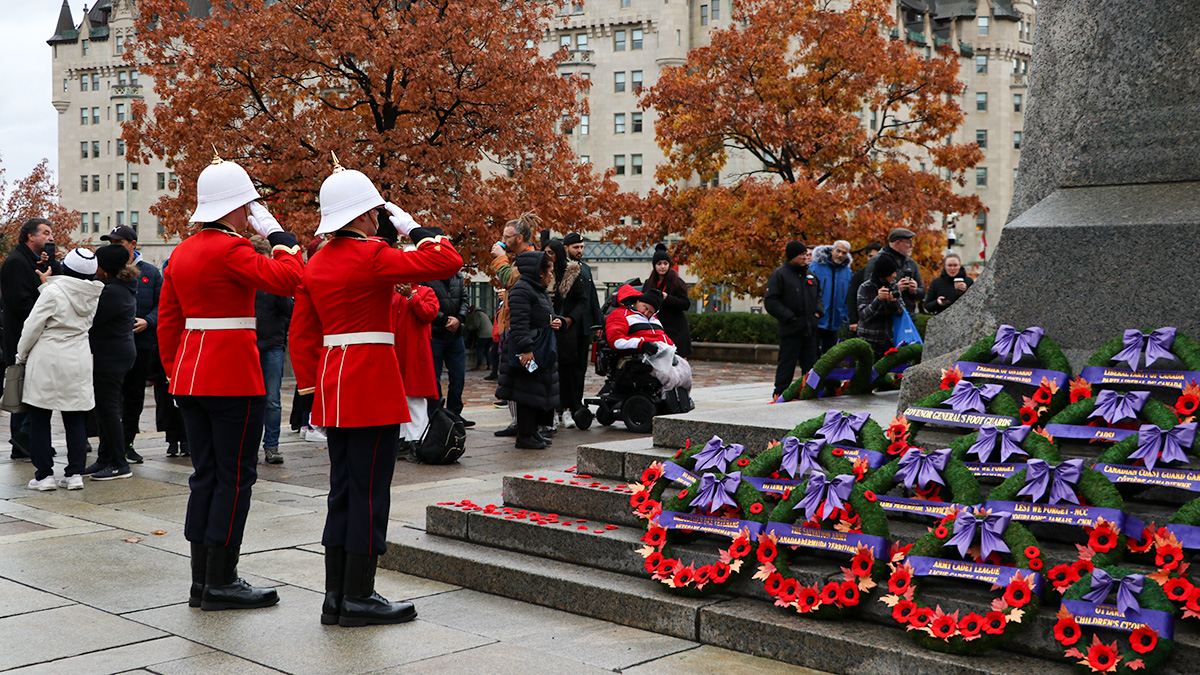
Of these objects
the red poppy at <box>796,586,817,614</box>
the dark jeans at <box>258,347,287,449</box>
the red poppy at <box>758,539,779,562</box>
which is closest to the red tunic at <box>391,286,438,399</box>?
the dark jeans at <box>258,347,287,449</box>

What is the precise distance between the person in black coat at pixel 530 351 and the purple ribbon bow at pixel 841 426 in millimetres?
5033

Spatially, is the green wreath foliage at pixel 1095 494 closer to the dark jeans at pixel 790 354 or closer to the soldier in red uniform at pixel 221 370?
the soldier in red uniform at pixel 221 370

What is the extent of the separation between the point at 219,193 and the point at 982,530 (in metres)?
3.83

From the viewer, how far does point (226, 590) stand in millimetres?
5297

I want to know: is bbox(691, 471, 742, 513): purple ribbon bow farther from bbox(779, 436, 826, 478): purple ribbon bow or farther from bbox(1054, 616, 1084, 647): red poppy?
bbox(1054, 616, 1084, 647): red poppy

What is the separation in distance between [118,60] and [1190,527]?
87585 mm

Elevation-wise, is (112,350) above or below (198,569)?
above

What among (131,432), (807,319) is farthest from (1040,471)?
(131,432)

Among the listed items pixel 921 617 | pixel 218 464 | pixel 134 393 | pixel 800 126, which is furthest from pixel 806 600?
pixel 800 126

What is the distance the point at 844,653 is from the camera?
432 cm

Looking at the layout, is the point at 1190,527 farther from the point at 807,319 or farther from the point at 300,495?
the point at 807,319

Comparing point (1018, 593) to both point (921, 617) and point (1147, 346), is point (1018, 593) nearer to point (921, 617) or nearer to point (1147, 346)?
point (921, 617)

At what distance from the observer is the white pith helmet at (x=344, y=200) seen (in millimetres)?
5047

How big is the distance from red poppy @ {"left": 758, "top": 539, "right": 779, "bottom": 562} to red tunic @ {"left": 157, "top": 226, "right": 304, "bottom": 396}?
2.51m
